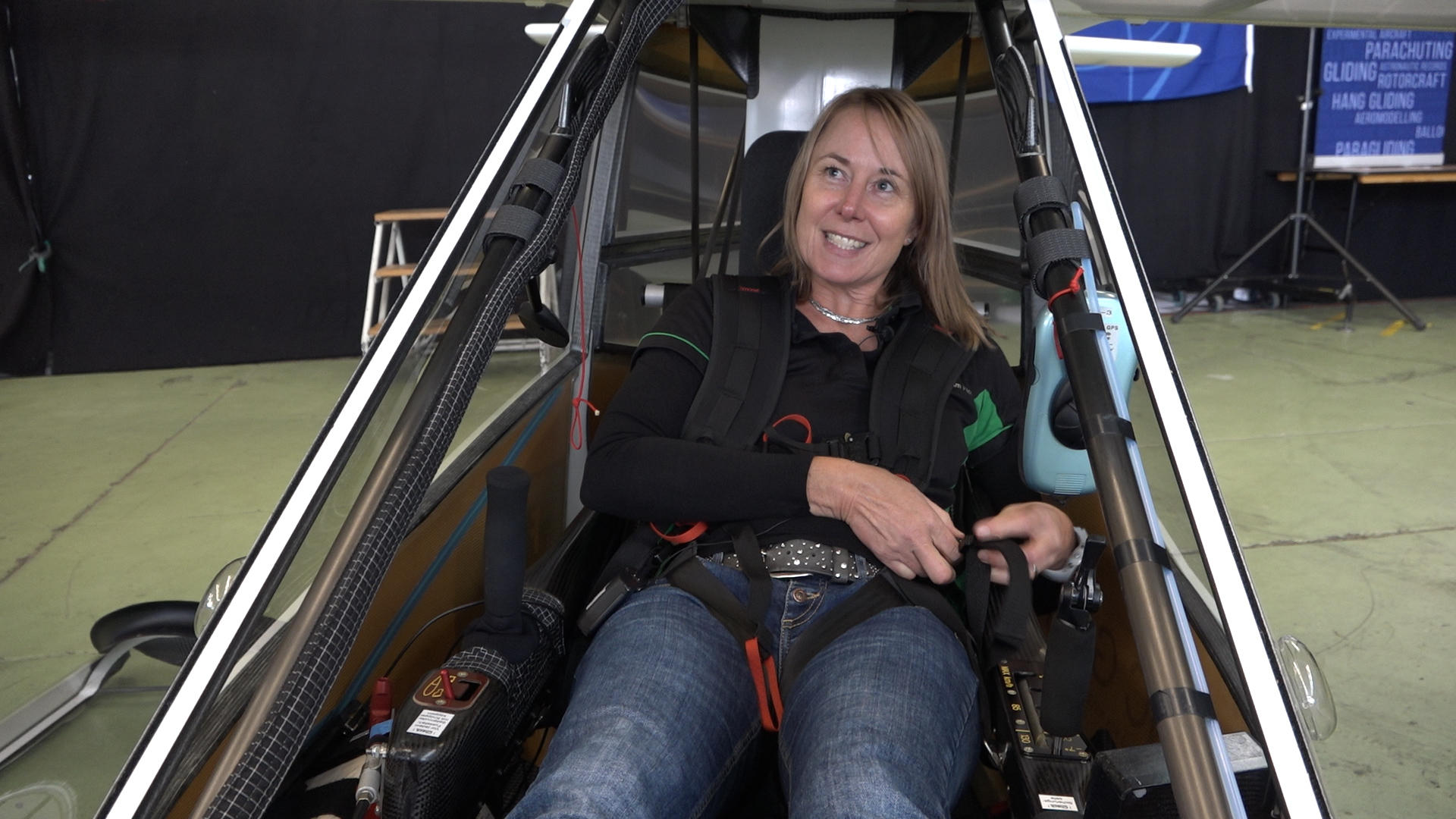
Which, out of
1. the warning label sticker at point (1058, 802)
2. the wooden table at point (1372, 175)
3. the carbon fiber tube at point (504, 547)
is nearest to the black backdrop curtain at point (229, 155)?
the carbon fiber tube at point (504, 547)

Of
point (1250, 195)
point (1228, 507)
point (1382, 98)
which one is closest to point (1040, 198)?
point (1228, 507)

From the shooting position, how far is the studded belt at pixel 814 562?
1353 millimetres

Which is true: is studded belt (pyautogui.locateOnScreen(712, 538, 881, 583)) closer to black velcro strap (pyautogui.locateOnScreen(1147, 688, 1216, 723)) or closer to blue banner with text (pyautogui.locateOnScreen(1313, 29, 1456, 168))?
black velcro strap (pyautogui.locateOnScreen(1147, 688, 1216, 723))

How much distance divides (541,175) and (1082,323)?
66 centimetres

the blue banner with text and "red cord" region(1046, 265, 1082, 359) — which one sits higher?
the blue banner with text

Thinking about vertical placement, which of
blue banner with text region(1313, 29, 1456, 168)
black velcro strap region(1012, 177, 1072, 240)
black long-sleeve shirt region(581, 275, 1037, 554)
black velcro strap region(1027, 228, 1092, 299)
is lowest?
black long-sleeve shirt region(581, 275, 1037, 554)

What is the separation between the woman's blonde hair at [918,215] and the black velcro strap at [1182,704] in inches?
30.3

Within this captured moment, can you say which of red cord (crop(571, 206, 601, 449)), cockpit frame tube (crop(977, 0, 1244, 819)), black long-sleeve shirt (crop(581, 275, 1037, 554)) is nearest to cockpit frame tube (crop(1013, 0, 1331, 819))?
cockpit frame tube (crop(977, 0, 1244, 819))

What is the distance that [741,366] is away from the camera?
147cm

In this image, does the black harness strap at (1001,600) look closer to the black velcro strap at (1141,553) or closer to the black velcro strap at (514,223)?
the black velcro strap at (1141,553)

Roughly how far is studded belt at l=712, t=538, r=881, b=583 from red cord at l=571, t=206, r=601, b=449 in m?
0.90

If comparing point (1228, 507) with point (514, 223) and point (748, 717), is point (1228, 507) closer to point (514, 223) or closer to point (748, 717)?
point (748, 717)

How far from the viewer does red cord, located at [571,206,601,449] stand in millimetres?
2229

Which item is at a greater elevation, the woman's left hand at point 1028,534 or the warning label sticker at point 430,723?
the woman's left hand at point 1028,534
